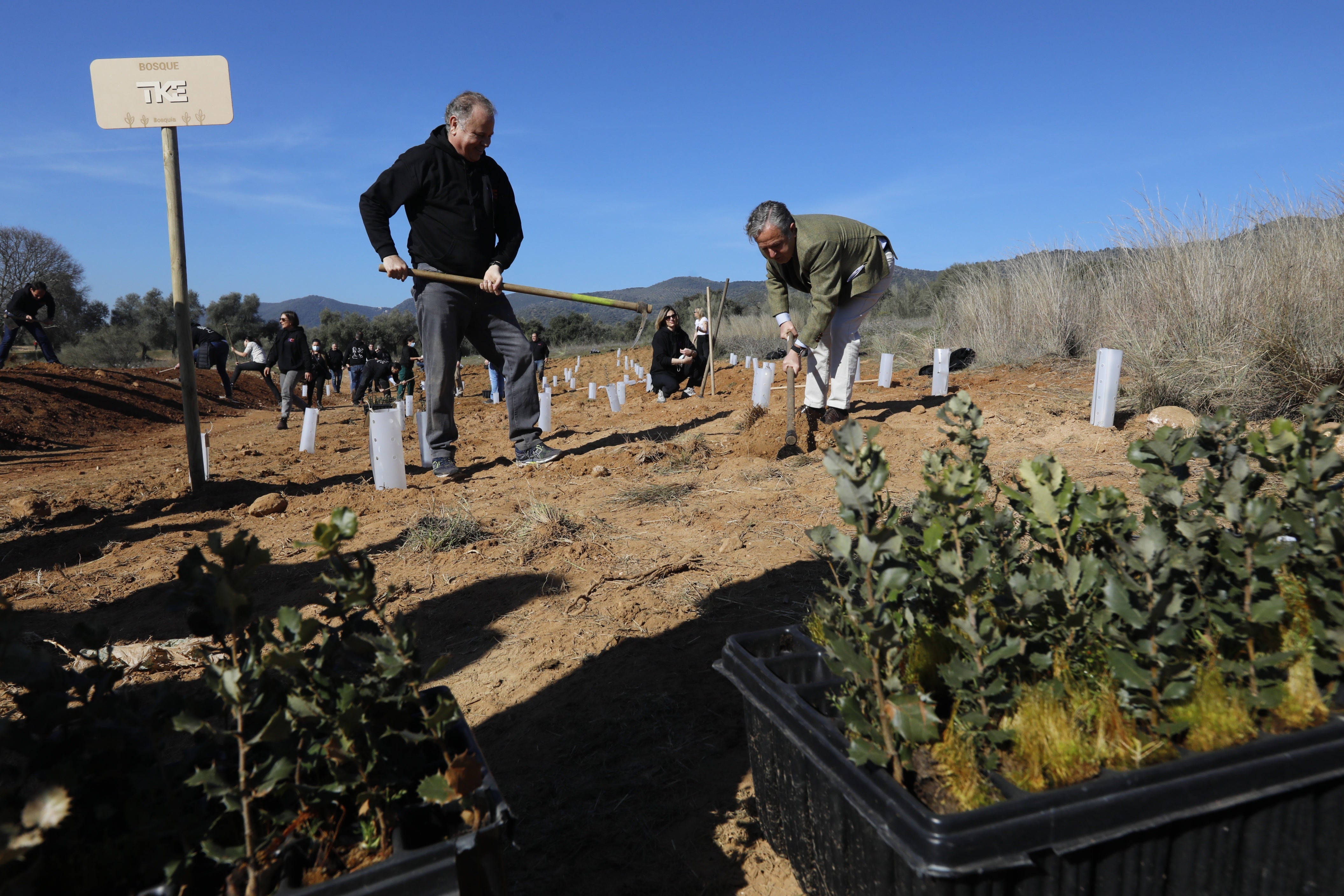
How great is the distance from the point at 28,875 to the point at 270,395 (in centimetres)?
2342

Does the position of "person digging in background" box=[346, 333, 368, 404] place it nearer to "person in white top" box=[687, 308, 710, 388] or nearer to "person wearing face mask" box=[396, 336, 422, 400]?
"person wearing face mask" box=[396, 336, 422, 400]

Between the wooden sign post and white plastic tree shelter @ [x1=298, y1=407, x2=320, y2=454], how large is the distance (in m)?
2.29

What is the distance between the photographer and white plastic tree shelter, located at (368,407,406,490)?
4.68 meters

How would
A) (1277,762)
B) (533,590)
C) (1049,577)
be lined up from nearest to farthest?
1. (1277,762)
2. (1049,577)
3. (533,590)

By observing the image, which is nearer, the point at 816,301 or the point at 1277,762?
the point at 1277,762

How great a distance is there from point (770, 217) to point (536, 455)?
226 cm

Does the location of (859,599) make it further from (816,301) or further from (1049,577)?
(816,301)

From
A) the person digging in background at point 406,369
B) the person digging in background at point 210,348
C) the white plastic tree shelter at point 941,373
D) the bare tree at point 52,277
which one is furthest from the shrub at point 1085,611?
the bare tree at point 52,277

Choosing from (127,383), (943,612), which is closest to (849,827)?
(943,612)

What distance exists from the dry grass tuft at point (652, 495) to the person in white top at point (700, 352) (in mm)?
6040

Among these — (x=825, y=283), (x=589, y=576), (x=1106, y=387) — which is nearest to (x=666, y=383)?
(x=825, y=283)

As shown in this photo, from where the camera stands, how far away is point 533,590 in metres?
3.03

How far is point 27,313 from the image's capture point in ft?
38.8

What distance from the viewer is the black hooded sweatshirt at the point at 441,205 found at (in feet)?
14.9
